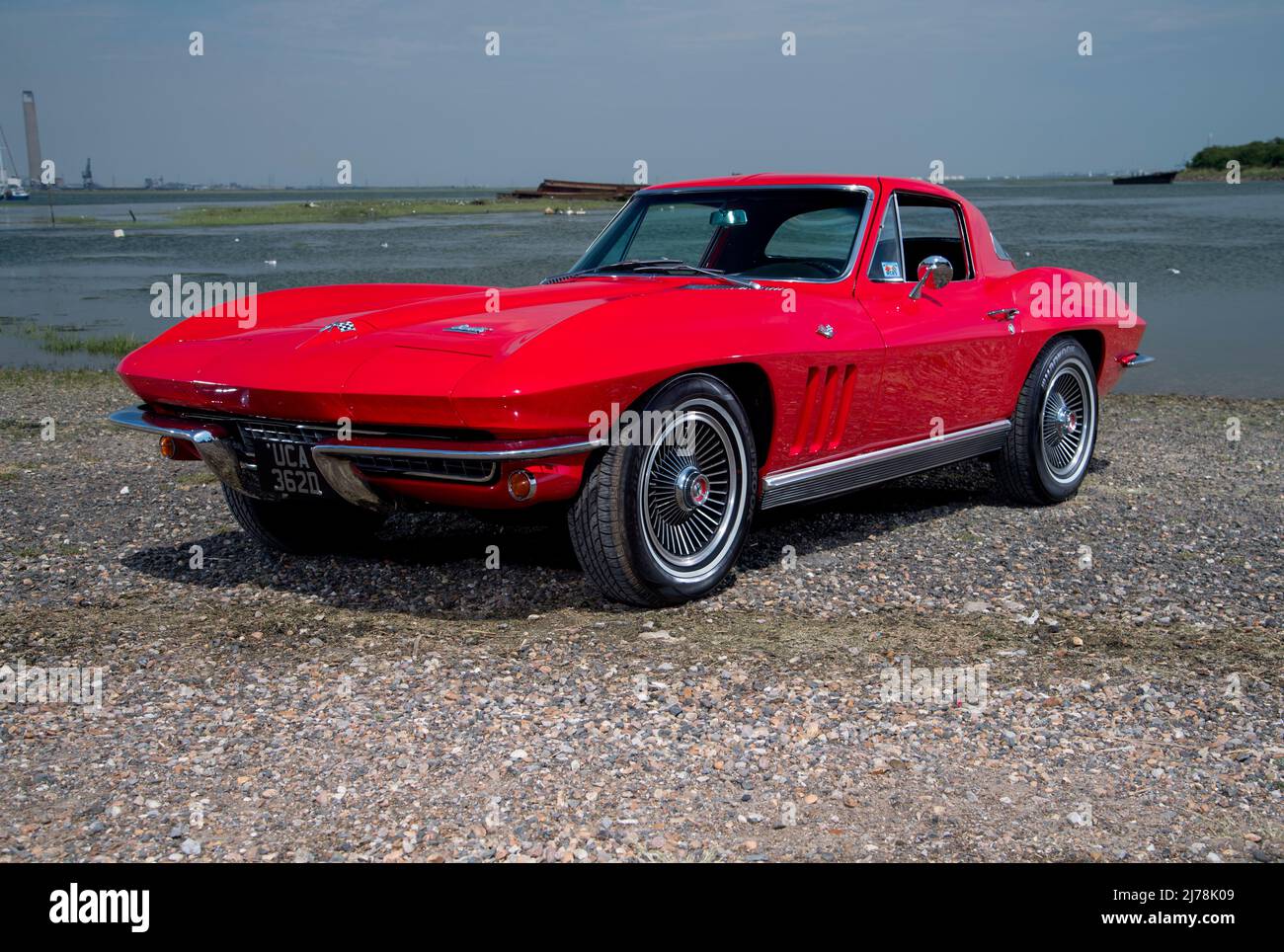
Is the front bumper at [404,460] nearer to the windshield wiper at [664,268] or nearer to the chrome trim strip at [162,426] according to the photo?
the chrome trim strip at [162,426]

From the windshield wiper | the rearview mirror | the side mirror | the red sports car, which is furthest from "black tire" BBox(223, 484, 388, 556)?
the side mirror

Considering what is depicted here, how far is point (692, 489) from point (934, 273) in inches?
70.6

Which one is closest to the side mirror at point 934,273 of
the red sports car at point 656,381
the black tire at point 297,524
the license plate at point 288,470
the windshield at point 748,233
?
the red sports car at point 656,381

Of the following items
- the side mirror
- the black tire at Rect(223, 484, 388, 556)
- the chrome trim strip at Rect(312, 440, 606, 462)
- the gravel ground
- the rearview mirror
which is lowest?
the gravel ground

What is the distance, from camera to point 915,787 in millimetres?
3303

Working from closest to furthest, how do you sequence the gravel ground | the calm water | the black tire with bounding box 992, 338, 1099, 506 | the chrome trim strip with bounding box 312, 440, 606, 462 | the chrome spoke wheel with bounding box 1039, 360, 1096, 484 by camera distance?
1. the gravel ground
2. the chrome trim strip with bounding box 312, 440, 606, 462
3. the black tire with bounding box 992, 338, 1099, 506
4. the chrome spoke wheel with bounding box 1039, 360, 1096, 484
5. the calm water

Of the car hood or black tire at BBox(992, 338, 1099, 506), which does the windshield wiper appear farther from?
black tire at BBox(992, 338, 1099, 506)

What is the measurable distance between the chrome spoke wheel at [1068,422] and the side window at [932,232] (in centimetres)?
83

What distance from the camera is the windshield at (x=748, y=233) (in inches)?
225

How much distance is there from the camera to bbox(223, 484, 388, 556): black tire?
18.2 feet

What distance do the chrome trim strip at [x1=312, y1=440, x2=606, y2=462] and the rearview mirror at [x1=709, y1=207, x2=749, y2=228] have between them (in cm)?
199

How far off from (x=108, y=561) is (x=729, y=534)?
109 inches
